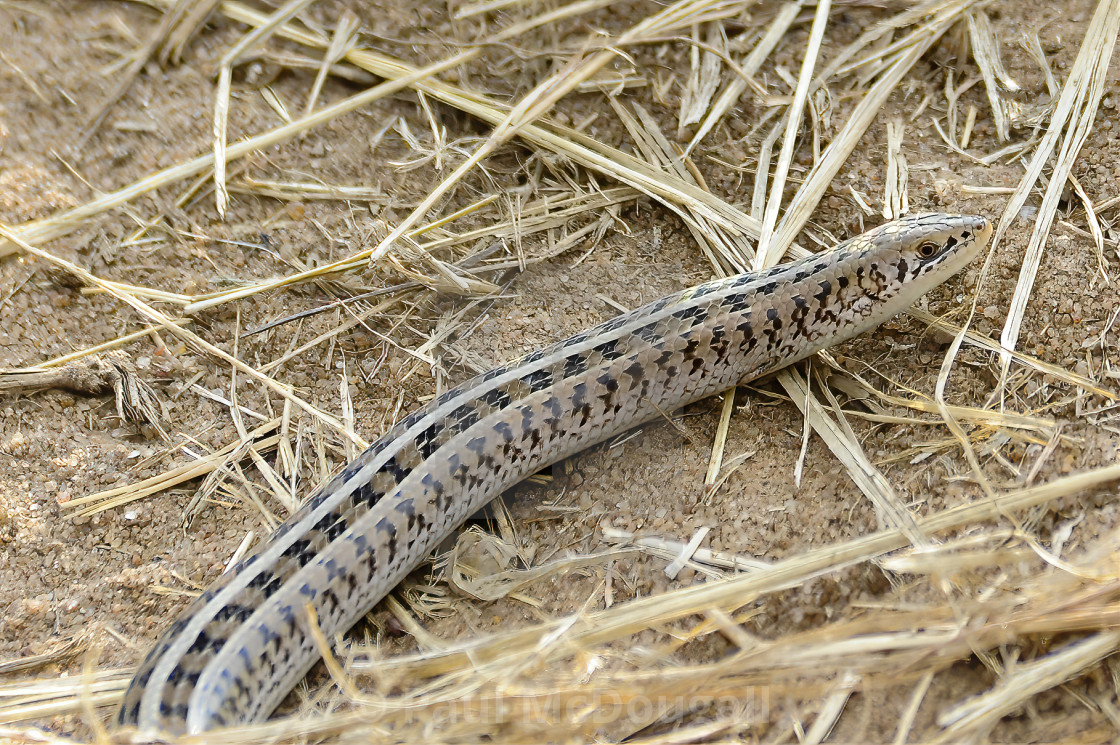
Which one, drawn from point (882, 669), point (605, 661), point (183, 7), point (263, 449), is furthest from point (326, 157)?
point (882, 669)

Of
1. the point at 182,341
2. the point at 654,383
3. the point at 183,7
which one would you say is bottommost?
the point at 654,383

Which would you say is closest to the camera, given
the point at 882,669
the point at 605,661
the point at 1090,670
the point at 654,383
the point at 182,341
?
the point at 882,669

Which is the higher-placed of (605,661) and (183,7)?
(183,7)

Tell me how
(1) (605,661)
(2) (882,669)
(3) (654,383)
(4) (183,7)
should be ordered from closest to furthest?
(2) (882,669), (1) (605,661), (3) (654,383), (4) (183,7)

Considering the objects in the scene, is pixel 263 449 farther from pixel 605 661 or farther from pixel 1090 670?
pixel 1090 670

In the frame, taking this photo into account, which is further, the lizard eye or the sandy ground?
the lizard eye

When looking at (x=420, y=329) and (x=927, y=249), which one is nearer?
(x=927, y=249)
